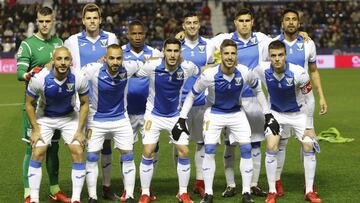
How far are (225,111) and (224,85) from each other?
345mm

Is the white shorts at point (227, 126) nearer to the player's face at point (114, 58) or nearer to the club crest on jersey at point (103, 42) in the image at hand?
the player's face at point (114, 58)

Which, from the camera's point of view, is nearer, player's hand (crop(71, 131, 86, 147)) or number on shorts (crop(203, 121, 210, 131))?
player's hand (crop(71, 131, 86, 147))

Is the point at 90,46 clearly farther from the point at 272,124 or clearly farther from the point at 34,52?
the point at 272,124

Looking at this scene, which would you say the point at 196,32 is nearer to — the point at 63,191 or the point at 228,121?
the point at 228,121

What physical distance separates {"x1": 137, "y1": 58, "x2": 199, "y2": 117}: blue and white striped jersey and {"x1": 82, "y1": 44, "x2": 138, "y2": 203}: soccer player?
1.07 ft

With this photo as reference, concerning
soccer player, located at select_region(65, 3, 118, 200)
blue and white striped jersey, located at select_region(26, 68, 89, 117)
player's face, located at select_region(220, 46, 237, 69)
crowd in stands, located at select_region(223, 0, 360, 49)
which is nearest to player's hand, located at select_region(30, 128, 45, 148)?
blue and white striped jersey, located at select_region(26, 68, 89, 117)

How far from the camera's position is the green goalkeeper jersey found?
8586mm

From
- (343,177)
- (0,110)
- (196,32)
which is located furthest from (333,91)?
(196,32)

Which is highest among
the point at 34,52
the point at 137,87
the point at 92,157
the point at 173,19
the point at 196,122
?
the point at 173,19

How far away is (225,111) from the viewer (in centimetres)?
882

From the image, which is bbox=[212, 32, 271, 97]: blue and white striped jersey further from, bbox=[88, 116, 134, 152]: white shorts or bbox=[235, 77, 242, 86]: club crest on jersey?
bbox=[88, 116, 134, 152]: white shorts

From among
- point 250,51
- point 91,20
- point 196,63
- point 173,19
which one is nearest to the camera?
point 91,20

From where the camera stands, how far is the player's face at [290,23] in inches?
356

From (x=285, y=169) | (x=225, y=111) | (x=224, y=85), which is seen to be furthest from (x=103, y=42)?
(x=285, y=169)
